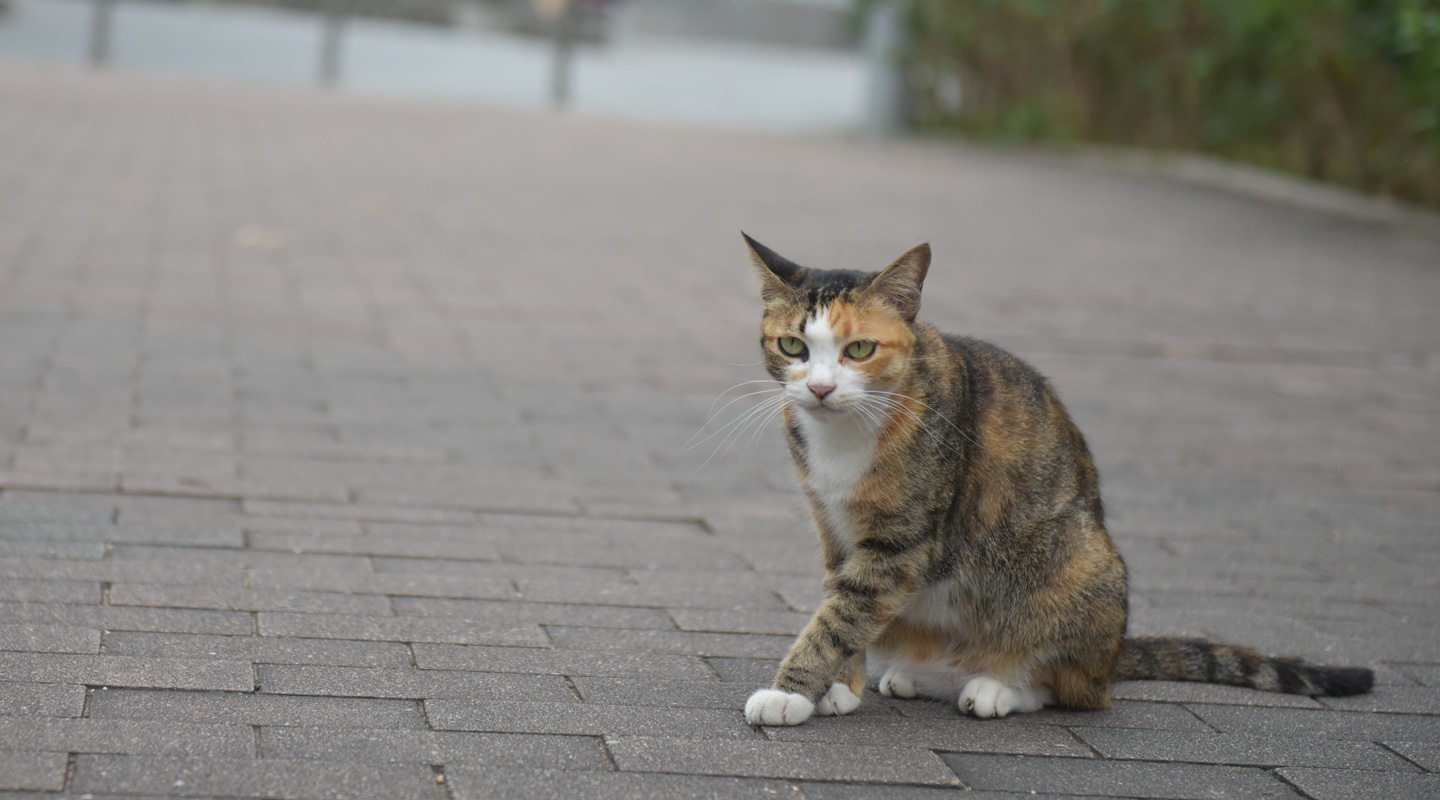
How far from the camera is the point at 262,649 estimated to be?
321 centimetres

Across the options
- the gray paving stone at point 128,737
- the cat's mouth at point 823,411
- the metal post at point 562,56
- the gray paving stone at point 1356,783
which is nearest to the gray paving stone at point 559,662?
the gray paving stone at point 128,737

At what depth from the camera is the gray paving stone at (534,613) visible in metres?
3.55

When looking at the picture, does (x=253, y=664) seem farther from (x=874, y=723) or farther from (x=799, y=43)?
(x=799, y=43)

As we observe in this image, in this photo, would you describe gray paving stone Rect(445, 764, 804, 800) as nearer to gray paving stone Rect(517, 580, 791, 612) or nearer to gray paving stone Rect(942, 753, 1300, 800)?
gray paving stone Rect(942, 753, 1300, 800)

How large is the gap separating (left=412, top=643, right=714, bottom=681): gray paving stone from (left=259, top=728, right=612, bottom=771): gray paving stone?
14.9 inches

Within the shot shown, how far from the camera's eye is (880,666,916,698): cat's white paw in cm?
335

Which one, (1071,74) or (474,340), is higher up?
(1071,74)

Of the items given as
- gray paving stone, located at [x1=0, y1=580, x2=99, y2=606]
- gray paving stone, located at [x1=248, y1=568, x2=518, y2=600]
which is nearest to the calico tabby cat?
gray paving stone, located at [x1=248, y1=568, x2=518, y2=600]

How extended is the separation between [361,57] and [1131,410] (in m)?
16.3

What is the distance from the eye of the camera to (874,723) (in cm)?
315

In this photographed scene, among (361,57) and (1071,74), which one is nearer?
(1071,74)

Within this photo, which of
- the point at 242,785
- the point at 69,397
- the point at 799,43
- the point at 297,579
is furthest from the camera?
the point at 799,43

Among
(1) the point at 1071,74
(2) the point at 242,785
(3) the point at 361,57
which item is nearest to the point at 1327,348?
(2) the point at 242,785

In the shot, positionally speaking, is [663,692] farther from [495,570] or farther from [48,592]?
[48,592]
